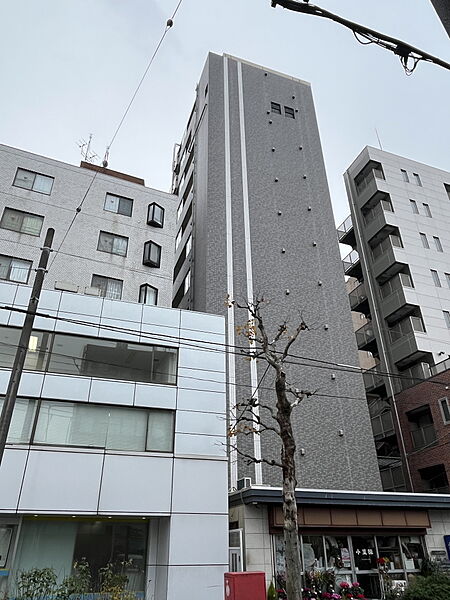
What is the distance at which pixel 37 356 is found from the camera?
47.8 feet

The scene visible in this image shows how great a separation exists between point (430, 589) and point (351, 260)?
1015 inches

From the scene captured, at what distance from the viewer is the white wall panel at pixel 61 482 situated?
12.5 m

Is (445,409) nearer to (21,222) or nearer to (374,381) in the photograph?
(374,381)

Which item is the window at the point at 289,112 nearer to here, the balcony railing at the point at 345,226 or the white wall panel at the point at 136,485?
the balcony railing at the point at 345,226

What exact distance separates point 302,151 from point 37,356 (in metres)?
23.1

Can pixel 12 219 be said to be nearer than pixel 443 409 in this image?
Yes

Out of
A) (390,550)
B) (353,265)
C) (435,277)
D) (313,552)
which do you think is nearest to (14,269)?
(313,552)

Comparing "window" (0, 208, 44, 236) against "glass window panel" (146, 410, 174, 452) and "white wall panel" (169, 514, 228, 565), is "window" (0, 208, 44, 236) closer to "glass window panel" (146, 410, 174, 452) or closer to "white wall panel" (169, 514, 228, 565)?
"glass window panel" (146, 410, 174, 452)

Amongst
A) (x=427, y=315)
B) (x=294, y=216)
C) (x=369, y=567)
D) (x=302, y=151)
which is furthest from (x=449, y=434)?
(x=302, y=151)

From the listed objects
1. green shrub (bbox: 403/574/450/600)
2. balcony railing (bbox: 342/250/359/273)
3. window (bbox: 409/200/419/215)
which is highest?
window (bbox: 409/200/419/215)

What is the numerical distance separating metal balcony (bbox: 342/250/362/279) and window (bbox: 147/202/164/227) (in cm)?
1672

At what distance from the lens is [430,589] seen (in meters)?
11.9

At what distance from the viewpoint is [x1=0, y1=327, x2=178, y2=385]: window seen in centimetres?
1455

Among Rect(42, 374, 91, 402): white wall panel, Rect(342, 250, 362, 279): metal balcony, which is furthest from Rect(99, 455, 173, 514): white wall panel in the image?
Rect(342, 250, 362, 279): metal balcony
